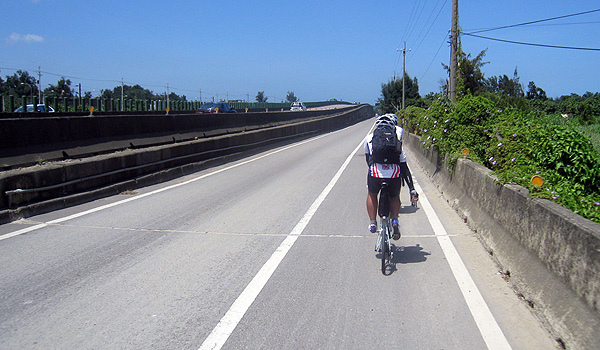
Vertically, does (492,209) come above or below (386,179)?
below

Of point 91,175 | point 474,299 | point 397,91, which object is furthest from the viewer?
point 397,91

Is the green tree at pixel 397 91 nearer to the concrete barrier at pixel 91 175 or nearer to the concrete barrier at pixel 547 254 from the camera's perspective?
the concrete barrier at pixel 91 175

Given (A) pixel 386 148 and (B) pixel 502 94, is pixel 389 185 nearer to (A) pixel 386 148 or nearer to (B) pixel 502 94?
(A) pixel 386 148

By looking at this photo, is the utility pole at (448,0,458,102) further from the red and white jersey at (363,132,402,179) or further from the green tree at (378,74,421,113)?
the green tree at (378,74,421,113)

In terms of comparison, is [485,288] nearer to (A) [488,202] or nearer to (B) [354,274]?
(B) [354,274]

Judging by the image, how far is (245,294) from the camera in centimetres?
549

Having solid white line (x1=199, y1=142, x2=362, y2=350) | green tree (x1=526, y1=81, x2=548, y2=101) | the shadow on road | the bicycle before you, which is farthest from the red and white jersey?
green tree (x1=526, y1=81, x2=548, y2=101)

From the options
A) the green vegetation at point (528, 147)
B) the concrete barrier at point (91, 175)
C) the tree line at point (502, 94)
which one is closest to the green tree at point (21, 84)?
the tree line at point (502, 94)

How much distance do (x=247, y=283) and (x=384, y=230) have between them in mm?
1770

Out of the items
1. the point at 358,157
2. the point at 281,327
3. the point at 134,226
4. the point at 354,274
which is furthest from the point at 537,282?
the point at 358,157

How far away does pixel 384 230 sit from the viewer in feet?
20.6

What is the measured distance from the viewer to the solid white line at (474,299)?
14.6ft

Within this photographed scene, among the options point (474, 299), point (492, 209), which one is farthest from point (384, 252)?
point (492, 209)

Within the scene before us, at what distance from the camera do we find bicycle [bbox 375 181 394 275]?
20.4 ft
